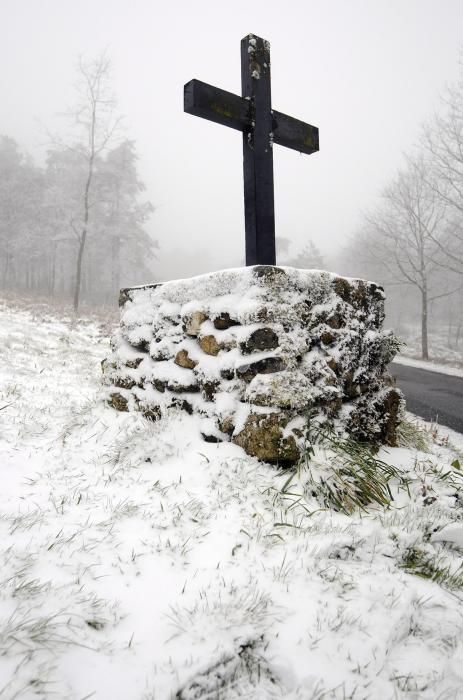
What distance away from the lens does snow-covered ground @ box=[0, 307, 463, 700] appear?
1.13 m

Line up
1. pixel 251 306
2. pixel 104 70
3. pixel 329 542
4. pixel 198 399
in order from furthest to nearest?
pixel 104 70, pixel 198 399, pixel 251 306, pixel 329 542

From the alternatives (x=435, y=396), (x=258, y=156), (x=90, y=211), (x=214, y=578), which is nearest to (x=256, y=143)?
(x=258, y=156)

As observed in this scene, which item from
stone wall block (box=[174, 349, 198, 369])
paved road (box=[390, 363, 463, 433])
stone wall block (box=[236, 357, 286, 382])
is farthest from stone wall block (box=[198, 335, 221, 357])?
paved road (box=[390, 363, 463, 433])

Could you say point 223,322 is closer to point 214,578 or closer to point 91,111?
point 214,578

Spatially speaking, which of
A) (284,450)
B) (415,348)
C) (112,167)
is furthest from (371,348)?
(112,167)

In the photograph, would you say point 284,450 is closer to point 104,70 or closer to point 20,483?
point 20,483

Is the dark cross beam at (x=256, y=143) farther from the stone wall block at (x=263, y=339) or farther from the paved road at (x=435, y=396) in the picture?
the paved road at (x=435, y=396)

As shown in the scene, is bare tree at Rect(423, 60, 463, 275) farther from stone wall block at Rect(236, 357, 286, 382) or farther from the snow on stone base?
stone wall block at Rect(236, 357, 286, 382)

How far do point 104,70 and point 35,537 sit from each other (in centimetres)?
1976

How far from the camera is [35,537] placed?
1640 mm

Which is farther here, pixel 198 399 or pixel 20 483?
pixel 198 399

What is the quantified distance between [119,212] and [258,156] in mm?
21542

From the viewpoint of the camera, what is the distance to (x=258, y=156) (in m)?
3.23

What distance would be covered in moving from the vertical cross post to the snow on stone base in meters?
0.62
